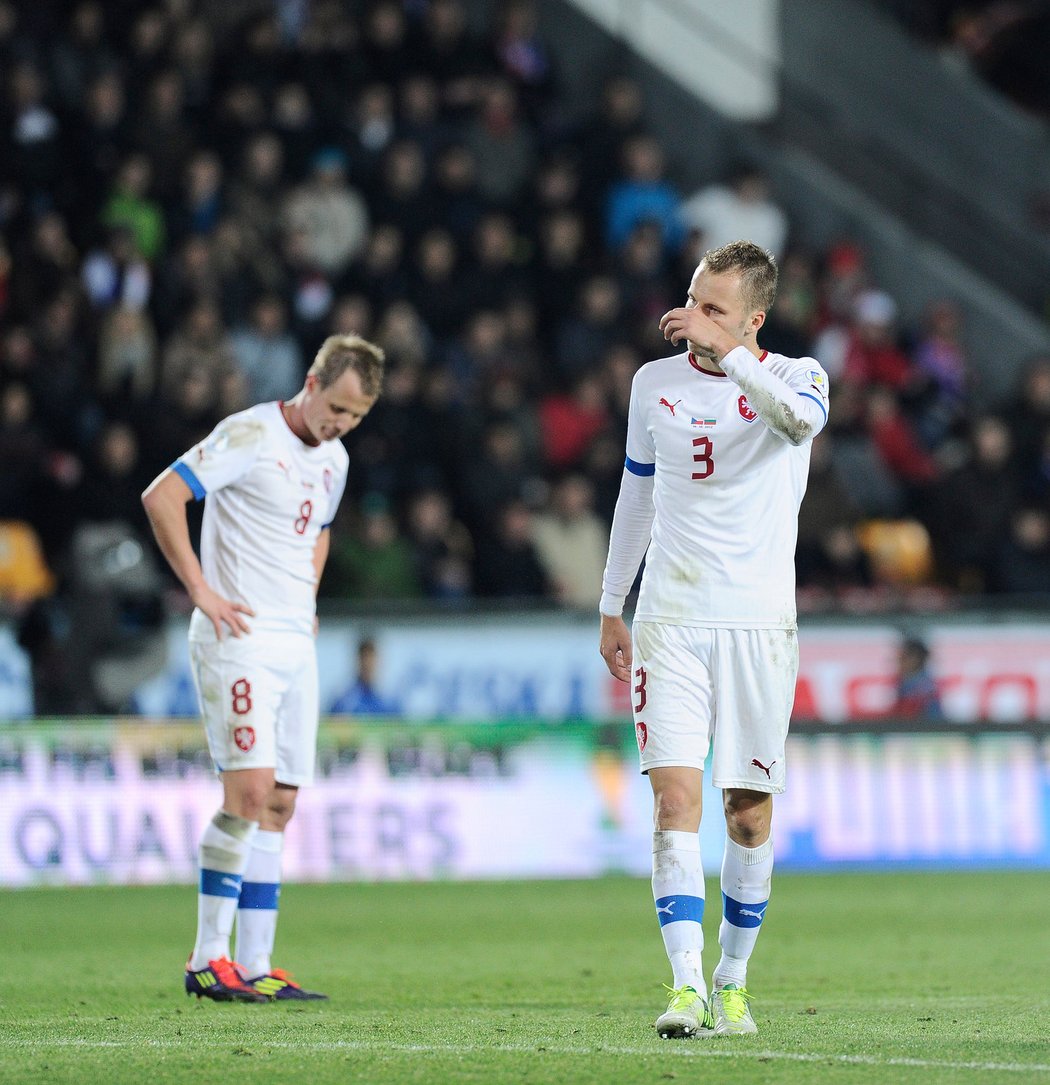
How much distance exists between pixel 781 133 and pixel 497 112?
13.2 ft

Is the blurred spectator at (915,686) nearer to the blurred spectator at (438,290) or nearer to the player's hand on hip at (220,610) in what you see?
the blurred spectator at (438,290)

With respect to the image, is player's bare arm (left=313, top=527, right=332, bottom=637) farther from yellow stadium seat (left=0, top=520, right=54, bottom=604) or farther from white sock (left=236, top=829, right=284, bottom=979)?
yellow stadium seat (left=0, top=520, right=54, bottom=604)

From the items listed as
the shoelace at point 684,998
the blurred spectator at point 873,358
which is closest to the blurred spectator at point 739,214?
the blurred spectator at point 873,358

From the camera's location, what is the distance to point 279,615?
27.8ft

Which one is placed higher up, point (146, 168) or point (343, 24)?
point (343, 24)

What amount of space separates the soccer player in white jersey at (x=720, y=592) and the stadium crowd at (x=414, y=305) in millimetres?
9553

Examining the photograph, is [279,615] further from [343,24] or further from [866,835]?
[343,24]

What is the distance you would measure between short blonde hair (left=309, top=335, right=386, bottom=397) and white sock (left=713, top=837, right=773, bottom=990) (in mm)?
2524

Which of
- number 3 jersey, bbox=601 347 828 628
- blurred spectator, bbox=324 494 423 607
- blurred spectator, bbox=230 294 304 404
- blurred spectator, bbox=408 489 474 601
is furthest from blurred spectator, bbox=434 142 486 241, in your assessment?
number 3 jersey, bbox=601 347 828 628

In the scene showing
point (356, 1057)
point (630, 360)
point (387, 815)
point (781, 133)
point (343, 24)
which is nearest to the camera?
point (356, 1057)

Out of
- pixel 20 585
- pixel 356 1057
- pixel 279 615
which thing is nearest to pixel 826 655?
pixel 20 585

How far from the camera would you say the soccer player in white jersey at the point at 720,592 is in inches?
261

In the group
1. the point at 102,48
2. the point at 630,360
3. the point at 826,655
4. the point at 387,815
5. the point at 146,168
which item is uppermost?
the point at 102,48

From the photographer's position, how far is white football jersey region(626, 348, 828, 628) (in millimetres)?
6801
